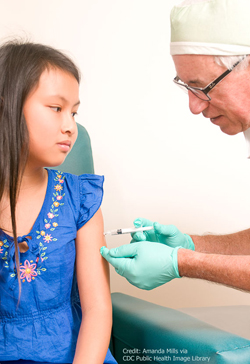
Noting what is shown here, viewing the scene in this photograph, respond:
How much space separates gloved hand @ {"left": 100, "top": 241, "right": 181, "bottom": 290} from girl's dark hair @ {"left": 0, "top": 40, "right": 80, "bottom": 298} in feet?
0.99

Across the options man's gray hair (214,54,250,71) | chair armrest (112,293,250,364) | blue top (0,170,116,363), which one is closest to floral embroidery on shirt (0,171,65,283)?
blue top (0,170,116,363)

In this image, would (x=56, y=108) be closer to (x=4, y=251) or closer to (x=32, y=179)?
(x=32, y=179)

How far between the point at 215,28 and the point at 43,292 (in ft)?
3.02

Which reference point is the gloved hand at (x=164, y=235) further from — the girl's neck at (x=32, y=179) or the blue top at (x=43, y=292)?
the girl's neck at (x=32, y=179)

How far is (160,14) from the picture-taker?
2055 mm

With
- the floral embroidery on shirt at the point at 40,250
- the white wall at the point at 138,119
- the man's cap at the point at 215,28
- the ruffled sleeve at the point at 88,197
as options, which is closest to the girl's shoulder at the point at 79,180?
the ruffled sleeve at the point at 88,197

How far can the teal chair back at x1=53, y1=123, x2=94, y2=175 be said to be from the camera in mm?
1549

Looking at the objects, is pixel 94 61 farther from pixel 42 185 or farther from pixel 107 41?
pixel 42 185

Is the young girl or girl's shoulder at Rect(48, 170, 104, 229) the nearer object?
the young girl

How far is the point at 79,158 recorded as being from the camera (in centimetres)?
157

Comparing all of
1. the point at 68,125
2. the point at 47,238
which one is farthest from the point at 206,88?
the point at 47,238

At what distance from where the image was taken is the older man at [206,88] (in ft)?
3.87

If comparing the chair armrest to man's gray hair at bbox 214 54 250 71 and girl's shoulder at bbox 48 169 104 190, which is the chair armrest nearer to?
girl's shoulder at bbox 48 169 104 190

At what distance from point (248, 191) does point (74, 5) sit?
4.24 ft
